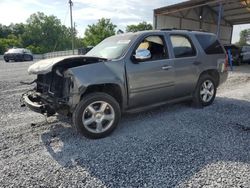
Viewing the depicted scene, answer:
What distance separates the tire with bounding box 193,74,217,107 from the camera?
5.37 meters

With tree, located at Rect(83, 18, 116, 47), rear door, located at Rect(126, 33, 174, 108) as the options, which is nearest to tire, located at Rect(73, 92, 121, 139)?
rear door, located at Rect(126, 33, 174, 108)

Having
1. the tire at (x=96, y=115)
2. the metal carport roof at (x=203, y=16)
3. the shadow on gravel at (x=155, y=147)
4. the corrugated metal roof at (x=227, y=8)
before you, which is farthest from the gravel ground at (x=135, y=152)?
the metal carport roof at (x=203, y=16)

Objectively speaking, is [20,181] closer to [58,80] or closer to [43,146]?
[43,146]

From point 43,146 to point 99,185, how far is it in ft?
4.64

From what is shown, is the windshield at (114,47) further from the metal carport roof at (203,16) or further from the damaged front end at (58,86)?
the metal carport roof at (203,16)

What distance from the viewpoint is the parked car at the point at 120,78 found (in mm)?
3654

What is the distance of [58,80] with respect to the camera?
3.85 metres

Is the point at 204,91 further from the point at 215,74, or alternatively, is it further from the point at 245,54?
the point at 245,54

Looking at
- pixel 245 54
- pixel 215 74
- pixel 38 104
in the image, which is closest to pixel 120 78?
pixel 38 104

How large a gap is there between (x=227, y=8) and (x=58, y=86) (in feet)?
76.8

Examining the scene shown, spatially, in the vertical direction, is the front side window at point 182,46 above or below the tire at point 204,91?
above

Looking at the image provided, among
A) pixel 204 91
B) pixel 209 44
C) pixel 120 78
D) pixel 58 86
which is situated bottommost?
pixel 204 91

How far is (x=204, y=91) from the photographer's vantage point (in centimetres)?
555

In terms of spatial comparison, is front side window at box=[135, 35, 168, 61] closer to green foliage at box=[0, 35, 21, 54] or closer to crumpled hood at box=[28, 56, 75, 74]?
crumpled hood at box=[28, 56, 75, 74]
